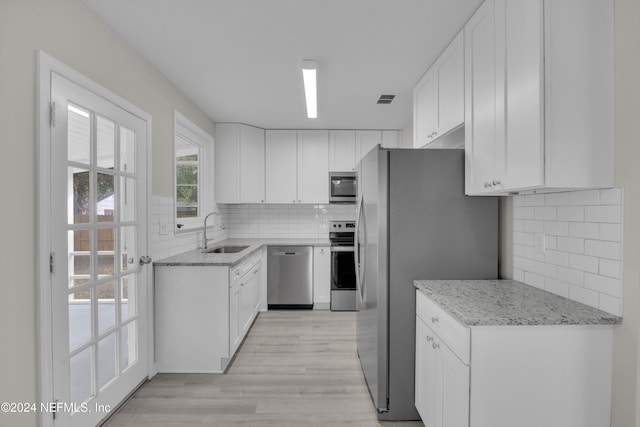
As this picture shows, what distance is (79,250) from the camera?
1818 mm

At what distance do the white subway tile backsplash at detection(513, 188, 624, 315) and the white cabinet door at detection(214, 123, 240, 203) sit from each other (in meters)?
3.44

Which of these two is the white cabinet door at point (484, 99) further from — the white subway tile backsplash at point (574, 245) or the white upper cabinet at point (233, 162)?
the white upper cabinet at point (233, 162)

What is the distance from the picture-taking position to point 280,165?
471 centimetres

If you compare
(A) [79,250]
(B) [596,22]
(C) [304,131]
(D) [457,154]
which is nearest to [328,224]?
(C) [304,131]

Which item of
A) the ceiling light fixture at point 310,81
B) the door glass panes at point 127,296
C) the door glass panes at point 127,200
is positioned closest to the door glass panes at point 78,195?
the door glass panes at point 127,200

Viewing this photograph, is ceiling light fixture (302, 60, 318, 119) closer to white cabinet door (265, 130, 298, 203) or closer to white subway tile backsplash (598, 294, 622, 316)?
white cabinet door (265, 130, 298, 203)

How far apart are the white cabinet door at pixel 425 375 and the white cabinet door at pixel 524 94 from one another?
941 mm

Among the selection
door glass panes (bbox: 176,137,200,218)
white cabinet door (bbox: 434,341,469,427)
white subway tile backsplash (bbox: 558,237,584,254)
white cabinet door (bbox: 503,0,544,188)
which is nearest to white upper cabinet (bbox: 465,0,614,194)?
white cabinet door (bbox: 503,0,544,188)

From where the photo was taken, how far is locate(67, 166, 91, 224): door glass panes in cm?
175

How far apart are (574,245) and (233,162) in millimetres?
3823

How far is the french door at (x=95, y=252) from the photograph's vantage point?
1.65 meters

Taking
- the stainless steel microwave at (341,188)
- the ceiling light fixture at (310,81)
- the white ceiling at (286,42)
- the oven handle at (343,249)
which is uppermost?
the white ceiling at (286,42)

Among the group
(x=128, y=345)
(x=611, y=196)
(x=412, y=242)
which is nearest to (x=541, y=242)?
(x=611, y=196)

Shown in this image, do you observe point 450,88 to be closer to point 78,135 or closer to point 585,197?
point 585,197
